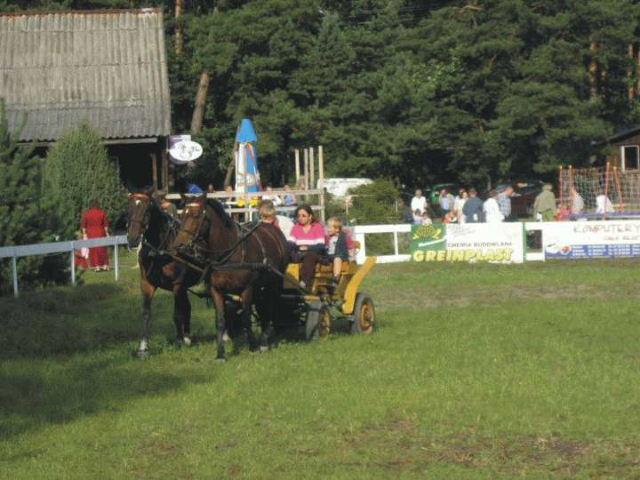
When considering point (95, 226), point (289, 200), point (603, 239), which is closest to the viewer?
point (95, 226)

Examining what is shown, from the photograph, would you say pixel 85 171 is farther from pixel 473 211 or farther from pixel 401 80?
pixel 401 80

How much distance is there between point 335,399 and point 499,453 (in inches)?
105

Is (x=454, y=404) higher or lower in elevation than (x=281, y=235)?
lower

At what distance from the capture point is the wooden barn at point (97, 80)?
44.6 metres

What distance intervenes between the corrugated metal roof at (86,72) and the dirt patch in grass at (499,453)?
3366 cm

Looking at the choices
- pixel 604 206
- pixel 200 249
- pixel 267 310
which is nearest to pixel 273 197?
pixel 604 206

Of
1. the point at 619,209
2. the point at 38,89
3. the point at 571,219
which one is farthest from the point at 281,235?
the point at 38,89

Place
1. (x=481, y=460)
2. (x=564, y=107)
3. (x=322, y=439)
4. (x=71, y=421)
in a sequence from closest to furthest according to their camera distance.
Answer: (x=481, y=460) < (x=322, y=439) < (x=71, y=421) < (x=564, y=107)

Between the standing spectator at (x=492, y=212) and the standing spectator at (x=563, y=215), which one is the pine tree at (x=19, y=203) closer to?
the standing spectator at (x=492, y=212)

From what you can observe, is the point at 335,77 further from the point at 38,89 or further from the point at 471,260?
the point at 471,260

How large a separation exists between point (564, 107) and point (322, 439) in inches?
1885

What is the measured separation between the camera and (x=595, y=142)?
195 ft

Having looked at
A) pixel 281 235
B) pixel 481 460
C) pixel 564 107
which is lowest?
pixel 481 460

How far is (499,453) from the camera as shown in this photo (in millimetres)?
10375
